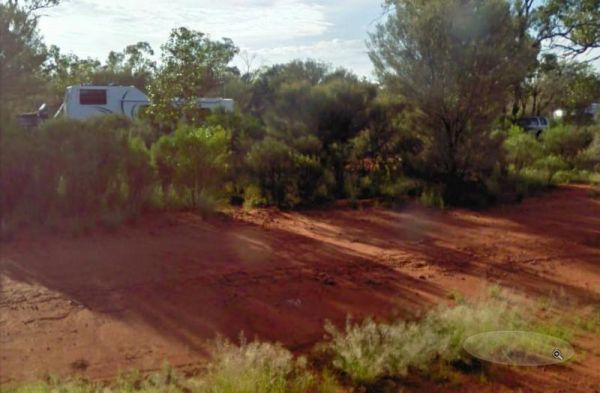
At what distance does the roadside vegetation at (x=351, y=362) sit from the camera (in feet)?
15.4

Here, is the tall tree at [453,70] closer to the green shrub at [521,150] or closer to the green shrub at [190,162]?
the green shrub at [521,150]

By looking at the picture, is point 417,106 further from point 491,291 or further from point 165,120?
point 165,120

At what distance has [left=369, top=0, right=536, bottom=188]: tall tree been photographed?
1227 centimetres

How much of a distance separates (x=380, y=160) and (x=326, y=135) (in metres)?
1.37

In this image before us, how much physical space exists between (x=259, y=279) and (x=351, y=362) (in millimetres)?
2481

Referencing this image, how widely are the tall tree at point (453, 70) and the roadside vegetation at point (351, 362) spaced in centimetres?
690

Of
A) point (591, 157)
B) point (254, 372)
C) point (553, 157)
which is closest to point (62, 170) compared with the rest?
point (254, 372)

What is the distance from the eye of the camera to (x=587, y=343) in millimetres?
6031

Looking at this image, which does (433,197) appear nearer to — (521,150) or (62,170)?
(521,150)

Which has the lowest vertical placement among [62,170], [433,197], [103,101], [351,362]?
[351,362]

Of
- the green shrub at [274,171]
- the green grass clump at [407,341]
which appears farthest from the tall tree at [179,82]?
the green grass clump at [407,341]

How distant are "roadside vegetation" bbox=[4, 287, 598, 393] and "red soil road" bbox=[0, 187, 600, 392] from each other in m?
0.26

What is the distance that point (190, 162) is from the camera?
416 inches

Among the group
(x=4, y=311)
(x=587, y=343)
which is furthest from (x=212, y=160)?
(x=587, y=343)
